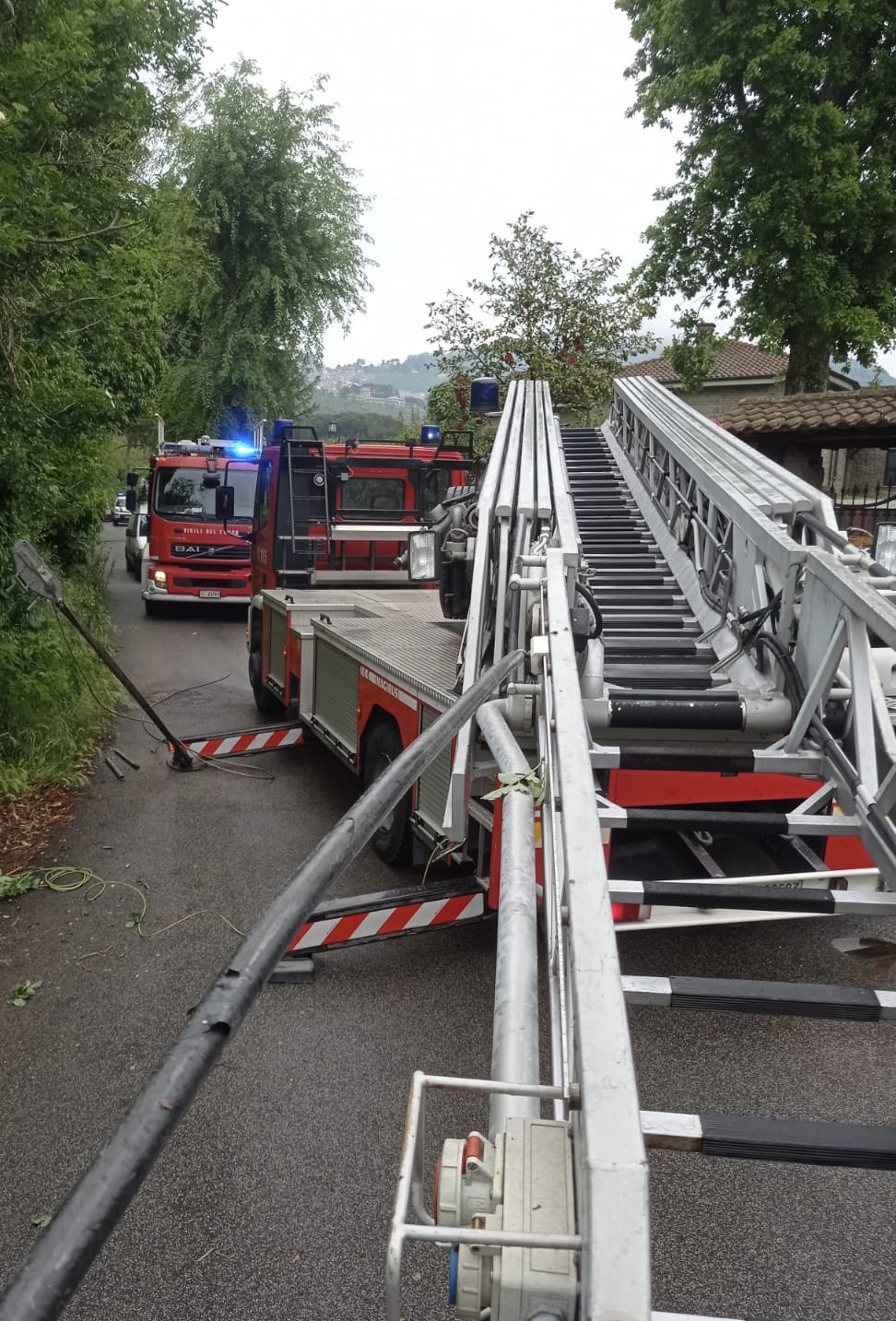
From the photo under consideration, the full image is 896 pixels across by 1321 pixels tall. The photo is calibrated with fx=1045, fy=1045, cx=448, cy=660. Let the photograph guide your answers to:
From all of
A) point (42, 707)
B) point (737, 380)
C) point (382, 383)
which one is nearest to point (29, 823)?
point (42, 707)

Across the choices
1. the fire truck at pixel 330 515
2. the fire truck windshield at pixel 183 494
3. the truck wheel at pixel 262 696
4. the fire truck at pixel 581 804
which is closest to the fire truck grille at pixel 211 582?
the fire truck windshield at pixel 183 494

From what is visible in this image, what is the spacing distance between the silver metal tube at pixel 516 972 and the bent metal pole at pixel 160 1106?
0.31 meters

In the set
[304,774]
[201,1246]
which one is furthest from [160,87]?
[201,1246]

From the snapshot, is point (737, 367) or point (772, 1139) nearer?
point (772, 1139)

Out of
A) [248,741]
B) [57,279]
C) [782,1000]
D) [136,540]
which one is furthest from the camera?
[136,540]

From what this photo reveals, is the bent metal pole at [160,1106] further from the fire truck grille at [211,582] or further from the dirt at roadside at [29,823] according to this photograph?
the fire truck grille at [211,582]

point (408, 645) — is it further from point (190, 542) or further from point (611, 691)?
point (190, 542)

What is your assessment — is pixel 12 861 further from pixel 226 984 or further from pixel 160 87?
pixel 160 87

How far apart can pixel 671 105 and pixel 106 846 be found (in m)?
18.6

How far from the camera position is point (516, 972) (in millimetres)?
1557

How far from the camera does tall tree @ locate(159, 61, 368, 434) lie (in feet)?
80.2

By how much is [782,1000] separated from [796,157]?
1933 centimetres

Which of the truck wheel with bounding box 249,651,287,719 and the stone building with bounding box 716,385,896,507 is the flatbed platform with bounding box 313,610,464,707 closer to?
the truck wheel with bounding box 249,651,287,719

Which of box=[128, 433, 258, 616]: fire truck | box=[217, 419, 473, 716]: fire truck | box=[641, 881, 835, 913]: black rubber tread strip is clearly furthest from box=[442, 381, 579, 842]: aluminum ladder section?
box=[128, 433, 258, 616]: fire truck
